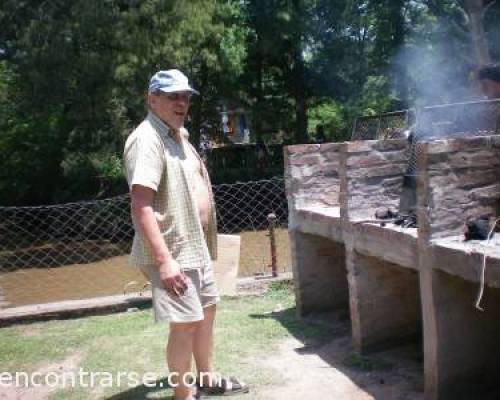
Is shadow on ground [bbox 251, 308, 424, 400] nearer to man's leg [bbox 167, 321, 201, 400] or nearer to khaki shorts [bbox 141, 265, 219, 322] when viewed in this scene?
man's leg [bbox 167, 321, 201, 400]

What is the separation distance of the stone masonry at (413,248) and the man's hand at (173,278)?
1.42m

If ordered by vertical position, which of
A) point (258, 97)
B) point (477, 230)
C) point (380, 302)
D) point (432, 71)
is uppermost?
point (432, 71)

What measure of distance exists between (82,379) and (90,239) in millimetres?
10035

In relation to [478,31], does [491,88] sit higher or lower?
lower

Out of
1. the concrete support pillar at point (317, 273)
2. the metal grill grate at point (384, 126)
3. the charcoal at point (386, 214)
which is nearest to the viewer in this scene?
the charcoal at point (386, 214)

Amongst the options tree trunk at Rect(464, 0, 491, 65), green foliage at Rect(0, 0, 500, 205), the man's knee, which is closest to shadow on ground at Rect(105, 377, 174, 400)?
the man's knee

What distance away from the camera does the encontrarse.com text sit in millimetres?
4074

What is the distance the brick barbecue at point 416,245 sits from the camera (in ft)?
11.0

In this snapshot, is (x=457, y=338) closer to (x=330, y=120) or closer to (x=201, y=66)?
(x=201, y=66)

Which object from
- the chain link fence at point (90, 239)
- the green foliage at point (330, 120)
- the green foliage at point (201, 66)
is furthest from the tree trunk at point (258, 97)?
the green foliage at point (330, 120)

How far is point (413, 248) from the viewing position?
142 inches

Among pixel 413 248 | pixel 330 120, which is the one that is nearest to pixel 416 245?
pixel 413 248

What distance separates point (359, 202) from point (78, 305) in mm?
3508

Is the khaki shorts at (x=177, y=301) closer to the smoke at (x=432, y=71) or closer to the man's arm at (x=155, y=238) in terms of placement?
the man's arm at (x=155, y=238)
